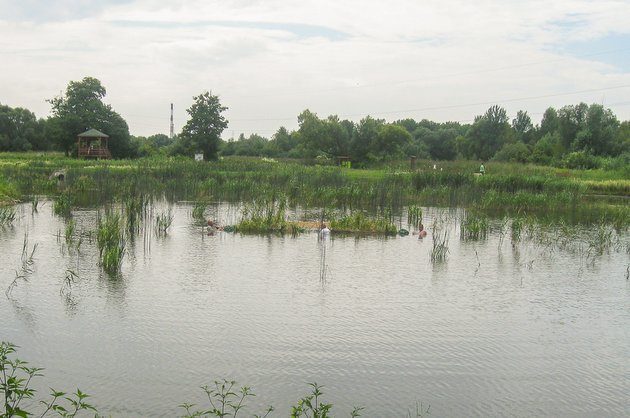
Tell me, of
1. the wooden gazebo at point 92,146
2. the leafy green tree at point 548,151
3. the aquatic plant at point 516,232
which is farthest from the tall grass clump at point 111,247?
the leafy green tree at point 548,151

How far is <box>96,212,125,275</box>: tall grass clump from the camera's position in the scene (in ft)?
47.7

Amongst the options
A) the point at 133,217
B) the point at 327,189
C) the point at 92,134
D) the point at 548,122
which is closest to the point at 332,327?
the point at 133,217

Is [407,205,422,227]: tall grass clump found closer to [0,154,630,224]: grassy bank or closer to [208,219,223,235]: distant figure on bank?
[0,154,630,224]: grassy bank

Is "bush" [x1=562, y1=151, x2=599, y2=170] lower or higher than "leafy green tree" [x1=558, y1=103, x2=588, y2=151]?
lower

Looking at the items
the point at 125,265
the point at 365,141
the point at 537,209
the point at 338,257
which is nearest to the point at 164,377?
the point at 125,265

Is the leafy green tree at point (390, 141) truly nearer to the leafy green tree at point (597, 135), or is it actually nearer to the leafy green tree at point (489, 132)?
the leafy green tree at point (597, 135)

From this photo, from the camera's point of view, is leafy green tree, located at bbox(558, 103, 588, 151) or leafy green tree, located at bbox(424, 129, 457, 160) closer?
leafy green tree, located at bbox(558, 103, 588, 151)

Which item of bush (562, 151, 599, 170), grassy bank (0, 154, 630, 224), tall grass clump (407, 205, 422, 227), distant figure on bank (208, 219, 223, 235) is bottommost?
distant figure on bank (208, 219, 223, 235)

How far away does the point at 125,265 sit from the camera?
15469mm

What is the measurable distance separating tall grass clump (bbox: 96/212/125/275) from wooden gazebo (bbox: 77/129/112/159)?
34.6 metres

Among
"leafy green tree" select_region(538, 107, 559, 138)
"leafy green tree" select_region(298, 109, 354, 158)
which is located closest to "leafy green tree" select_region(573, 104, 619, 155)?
"leafy green tree" select_region(298, 109, 354, 158)

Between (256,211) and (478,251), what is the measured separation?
7471 millimetres

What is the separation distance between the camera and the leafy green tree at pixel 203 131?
177ft

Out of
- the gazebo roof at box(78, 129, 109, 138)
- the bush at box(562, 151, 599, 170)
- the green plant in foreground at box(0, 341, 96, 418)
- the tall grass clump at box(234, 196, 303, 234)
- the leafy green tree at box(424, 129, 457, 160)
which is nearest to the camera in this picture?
the green plant in foreground at box(0, 341, 96, 418)
